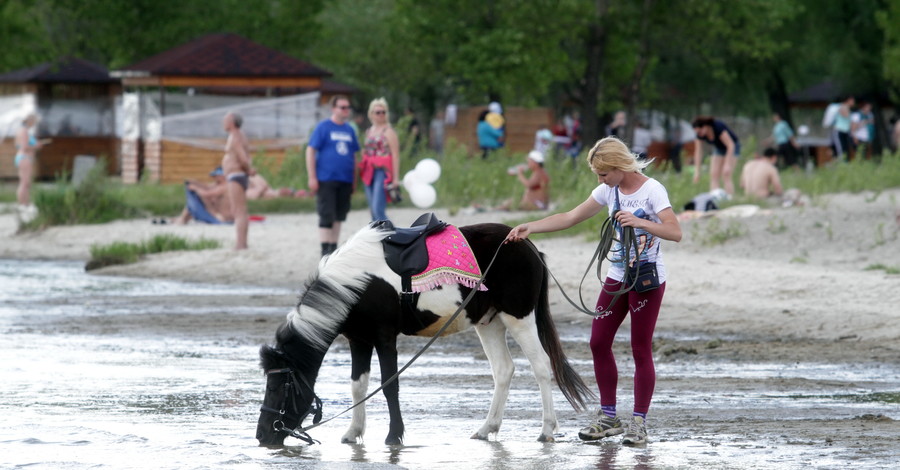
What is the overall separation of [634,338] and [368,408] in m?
1.97

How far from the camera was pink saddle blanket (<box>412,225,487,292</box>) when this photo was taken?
7551 millimetres

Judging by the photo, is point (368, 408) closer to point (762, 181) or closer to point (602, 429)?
point (602, 429)

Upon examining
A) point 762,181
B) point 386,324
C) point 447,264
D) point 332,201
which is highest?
point 762,181

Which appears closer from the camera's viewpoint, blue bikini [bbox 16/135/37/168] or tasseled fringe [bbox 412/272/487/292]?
tasseled fringe [bbox 412/272/487/292]

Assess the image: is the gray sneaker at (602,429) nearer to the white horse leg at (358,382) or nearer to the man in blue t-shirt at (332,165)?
the white horse leg at (358,382)

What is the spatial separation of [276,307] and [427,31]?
87.2 feet

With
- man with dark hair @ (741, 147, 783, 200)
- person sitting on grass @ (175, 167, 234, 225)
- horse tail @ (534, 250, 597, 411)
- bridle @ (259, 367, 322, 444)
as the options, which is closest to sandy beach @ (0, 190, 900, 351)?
person sitting on grass @ (175, 167, 234, 225)

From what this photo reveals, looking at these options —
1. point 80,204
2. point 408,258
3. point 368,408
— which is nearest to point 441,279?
point 408,258

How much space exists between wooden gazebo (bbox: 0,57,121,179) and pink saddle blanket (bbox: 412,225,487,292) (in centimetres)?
2785

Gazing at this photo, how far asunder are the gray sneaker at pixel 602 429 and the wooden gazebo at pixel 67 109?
28235 mm

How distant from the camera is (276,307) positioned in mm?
14266

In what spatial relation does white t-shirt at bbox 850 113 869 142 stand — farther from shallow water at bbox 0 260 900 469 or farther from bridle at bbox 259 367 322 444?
bridle at bbox 259 367 322 444

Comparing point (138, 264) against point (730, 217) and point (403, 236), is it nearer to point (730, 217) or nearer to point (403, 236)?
point (730, 217)

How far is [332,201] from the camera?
15547mm
